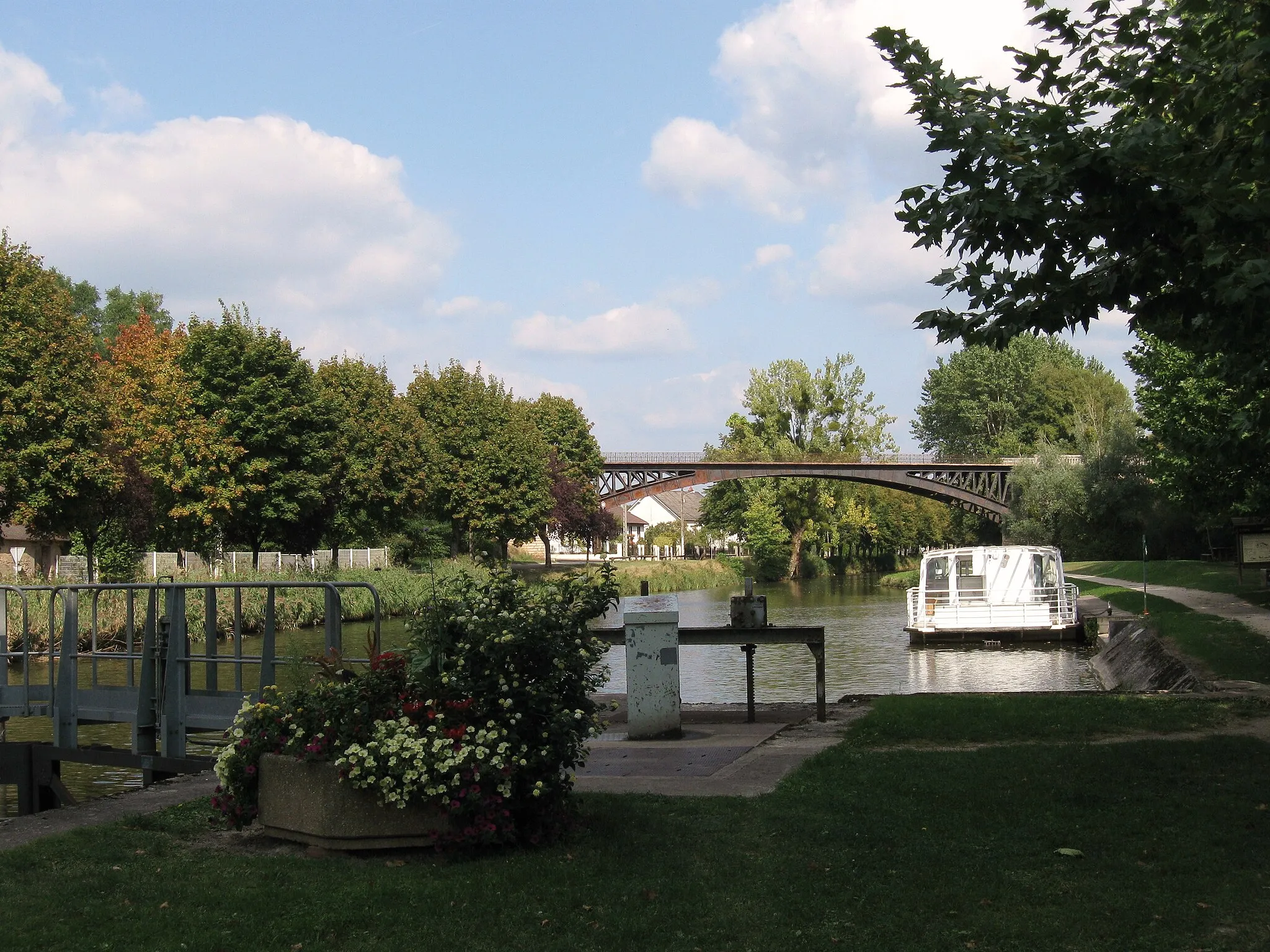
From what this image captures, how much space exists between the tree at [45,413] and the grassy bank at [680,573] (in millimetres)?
32326

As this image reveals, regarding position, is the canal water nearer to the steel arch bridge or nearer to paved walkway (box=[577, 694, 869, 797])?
paved walkway (box=[577, 694, 869, 797])

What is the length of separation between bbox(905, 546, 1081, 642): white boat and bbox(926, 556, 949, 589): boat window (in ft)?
0.32

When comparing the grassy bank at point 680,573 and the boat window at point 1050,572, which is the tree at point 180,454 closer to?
the grassy bank at point 680,573

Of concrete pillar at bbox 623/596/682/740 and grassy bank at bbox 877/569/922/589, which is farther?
grassy bank at bbox 877/569/922/589

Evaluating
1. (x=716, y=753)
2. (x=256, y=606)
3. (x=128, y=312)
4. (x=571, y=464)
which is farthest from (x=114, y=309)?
(x=716, y=753)

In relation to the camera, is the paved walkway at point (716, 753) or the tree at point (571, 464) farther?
the tree at point (571, 464)

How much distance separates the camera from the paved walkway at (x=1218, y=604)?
25125 mm

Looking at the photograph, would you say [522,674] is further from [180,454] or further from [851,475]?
[851,475]

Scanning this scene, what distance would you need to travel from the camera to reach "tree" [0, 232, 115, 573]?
35.1 meters

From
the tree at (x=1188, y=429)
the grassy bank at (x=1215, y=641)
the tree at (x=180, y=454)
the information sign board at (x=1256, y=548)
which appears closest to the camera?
the grassy bank at (x=1215, y=641)

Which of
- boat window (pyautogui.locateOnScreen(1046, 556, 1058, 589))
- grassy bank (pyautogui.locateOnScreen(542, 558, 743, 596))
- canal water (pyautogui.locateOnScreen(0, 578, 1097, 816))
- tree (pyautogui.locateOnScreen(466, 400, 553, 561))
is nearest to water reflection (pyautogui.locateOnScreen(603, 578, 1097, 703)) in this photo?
canal water (pyautogui.locateOnScreen(0, 578, 1097, 816))

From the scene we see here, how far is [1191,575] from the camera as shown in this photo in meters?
43.1

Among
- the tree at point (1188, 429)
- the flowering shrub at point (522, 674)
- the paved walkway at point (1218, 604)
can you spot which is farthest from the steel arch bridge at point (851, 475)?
the flowering shrub at point (522, 674)

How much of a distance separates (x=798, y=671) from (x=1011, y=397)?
92.9 metres
